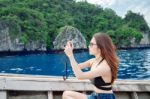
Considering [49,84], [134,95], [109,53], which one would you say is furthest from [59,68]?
[109,53]

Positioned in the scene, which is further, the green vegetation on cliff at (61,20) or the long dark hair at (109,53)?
the green vegetation on cliff at (61,20)

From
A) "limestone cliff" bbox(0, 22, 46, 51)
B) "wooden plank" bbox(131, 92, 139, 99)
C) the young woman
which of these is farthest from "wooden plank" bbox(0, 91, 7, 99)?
"limestone cliff" bbox(0, 22, 46, 51)

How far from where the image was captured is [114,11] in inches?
4218

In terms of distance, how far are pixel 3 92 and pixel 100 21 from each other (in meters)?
91.9

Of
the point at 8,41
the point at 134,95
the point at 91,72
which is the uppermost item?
the point at 8,41

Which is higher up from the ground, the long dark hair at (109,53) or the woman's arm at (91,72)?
the long dark hair at (109,53)

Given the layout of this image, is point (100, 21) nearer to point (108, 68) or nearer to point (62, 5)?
point (62, 5)

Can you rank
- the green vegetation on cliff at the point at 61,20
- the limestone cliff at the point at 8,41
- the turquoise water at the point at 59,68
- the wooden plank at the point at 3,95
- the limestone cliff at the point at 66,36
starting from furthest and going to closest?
1. the limestone cliff at the point at 66,36
2. the green vegetation on cliff at the point at 61,20
3. the limestone cliff at the point at 8,41
4. the turquoise water at the point at 59,68
5. the wooden plank at the point at 3,95

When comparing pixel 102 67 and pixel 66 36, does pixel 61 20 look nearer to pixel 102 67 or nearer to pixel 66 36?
pixel 66 36

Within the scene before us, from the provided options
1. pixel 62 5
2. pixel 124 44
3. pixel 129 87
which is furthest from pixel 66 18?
pixel 129 87

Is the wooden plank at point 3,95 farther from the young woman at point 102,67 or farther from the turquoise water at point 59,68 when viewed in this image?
the turquoise water at point 59,68

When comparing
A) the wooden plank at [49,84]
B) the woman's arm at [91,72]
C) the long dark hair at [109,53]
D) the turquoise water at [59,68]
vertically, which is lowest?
the wooden plank at [49,84]

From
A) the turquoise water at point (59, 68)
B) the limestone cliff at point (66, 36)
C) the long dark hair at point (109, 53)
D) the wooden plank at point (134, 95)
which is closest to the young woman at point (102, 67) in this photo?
the long dark hair at point (109, 53)

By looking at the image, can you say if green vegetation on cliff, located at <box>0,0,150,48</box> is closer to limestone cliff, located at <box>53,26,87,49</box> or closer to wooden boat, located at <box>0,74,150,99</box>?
limestone cliff, located at <box>53,26,87,49</box>
